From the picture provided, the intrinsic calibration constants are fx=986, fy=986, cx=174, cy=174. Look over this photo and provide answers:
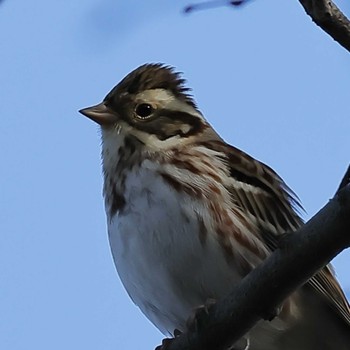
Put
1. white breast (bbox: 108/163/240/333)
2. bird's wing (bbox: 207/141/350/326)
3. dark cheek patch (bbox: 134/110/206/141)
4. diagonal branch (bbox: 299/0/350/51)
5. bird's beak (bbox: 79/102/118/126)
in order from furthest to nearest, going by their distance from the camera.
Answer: dark cheek patch (bbox: 134/110/206/141) → bird's beak (bbox: 79/102/118/126) → bird's wing (bbox: 207/141/350/326) → white breast (bbox: 108/163/240/333) → diagonal branch (bbox: 299/0/350/51)

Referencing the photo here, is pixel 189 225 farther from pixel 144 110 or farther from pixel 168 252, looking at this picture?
pixel 144 110

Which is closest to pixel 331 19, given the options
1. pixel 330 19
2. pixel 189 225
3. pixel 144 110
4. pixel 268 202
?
pixel 330 19

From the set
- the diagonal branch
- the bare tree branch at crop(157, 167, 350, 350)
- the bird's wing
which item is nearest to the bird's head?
the bird's wing

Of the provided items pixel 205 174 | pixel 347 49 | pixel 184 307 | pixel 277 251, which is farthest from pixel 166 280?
pixel 347 49

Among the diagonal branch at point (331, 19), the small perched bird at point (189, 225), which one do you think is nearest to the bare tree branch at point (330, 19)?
the diagonal branch at point (331, 19)

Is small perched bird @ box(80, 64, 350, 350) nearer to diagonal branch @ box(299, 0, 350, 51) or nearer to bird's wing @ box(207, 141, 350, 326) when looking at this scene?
bird's wing @ box(207, 141, 350, 326)
